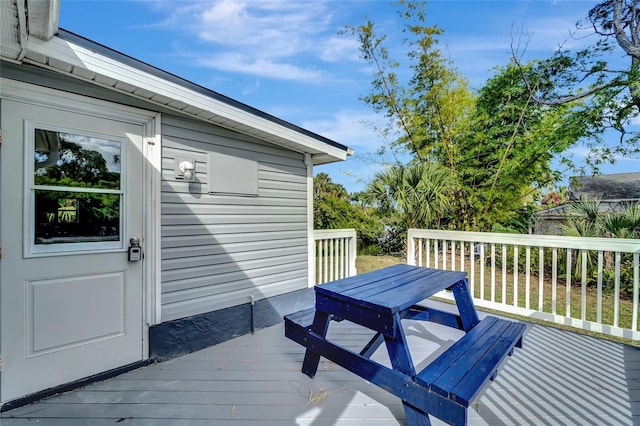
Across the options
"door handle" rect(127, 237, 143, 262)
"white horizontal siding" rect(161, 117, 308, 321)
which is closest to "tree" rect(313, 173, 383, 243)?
"white horizontal siding" rect(161, 117, 308, 321)

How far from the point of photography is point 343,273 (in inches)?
171

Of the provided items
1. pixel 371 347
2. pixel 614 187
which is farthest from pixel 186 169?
pixel 614 187

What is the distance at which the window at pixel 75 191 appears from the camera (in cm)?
203

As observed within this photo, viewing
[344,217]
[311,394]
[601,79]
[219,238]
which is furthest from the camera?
[344,217]

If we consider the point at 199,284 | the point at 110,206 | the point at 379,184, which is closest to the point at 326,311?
the point at 199,284

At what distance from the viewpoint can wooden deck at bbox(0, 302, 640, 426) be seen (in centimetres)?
177

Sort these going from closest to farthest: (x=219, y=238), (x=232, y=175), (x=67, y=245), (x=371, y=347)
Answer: (x=67, y=245), (x=371, y=347), (x=219, y=238), (x=232, y=175)

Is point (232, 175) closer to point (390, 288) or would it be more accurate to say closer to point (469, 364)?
point (390, 288)

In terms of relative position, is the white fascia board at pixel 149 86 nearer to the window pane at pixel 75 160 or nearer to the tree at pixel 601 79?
the window pane at pixel 75 160

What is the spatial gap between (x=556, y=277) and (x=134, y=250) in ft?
17.7

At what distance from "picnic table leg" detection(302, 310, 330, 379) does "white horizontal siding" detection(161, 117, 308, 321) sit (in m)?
1.16

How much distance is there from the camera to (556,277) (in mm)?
4336

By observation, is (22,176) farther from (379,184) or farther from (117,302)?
(379,184)

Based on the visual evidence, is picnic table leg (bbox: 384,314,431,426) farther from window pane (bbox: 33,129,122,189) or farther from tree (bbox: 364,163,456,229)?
tree (bbox: 364,163,456,229)
